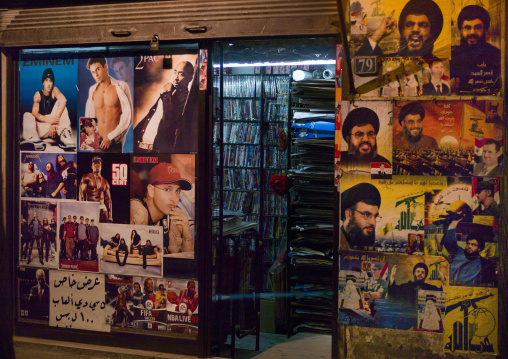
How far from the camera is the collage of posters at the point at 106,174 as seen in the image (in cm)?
537

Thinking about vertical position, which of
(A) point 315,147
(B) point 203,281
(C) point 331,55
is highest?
(C) point 331,55

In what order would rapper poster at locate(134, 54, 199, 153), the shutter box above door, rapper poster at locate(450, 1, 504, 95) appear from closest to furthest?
rapper poster at locate(450, 1, 504, 95), the shutter box above door, rapper poster at locate(134, 54, 199, 153)

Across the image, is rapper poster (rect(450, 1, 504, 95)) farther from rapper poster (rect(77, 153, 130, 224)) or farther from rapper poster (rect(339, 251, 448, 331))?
rapper poster (rect(77, 153, 130, 224))

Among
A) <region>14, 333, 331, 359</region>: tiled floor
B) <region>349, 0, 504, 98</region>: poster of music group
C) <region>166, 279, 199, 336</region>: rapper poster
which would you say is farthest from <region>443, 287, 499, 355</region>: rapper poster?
<region>166, 279, 199, 336</region>: rapper poster

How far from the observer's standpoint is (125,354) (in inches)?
212

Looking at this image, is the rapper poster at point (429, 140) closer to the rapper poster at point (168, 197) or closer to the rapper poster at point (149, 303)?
→ the rapper poster at point (168, 197)

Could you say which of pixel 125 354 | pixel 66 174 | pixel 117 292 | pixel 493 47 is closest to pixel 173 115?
pixel 66 174

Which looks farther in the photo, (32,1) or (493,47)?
(32,1)

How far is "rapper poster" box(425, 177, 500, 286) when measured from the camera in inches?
175

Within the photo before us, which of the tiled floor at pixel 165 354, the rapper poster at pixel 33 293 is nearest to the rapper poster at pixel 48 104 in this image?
the rapper poster at pixel 33 293

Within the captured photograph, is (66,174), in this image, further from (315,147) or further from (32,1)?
(315,147)

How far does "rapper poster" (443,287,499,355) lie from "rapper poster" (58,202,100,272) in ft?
10.7

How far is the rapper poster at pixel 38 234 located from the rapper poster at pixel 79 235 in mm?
98

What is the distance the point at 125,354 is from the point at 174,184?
1.64 meters
